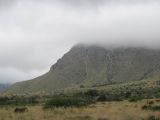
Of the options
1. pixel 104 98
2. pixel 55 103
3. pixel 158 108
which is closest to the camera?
pixel 158 108

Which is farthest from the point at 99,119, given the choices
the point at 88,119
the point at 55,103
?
the point at 55,103

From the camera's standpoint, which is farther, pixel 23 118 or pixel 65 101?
pixel 65 101

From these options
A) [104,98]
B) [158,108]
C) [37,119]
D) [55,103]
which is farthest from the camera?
[104,98]

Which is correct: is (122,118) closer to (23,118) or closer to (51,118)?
(51,118)

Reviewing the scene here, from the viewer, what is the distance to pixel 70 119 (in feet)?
87.0

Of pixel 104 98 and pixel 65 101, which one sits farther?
pixel 104 98

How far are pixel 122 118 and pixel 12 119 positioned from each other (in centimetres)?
727

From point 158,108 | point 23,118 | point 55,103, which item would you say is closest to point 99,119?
point 23,118

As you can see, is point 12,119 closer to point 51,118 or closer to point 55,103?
point 51,118

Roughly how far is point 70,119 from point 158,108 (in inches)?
351

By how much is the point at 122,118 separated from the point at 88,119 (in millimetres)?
2166

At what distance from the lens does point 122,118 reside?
85.3 feet

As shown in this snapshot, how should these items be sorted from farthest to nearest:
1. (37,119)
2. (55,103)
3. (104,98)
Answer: (104,98), (55,103), (37,119)

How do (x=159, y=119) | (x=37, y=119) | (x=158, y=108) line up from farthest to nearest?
(x=158, y=108), (x=37, y=119), (x=159, y=119)
